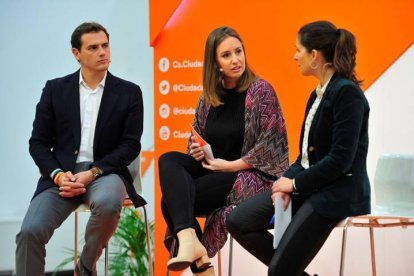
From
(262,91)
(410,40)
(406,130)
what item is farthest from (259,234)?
(410,40)

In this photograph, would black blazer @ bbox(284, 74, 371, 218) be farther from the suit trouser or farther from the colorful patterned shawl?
the suit trouser

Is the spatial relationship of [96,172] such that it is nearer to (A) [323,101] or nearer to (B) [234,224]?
(B) [234,224]

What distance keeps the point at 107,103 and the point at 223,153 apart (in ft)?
2.44

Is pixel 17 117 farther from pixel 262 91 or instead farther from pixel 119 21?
pixel 262 91

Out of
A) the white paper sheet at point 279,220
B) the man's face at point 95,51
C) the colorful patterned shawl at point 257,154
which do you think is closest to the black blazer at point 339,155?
the white paper sheet at point 279,220

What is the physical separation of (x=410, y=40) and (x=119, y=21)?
7.99ft

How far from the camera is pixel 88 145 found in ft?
13.4

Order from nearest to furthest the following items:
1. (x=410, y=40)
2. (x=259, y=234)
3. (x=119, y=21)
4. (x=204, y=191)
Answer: (x=259, y=234)
(x=204, y=191)
(x=410, y=40)
(x=119, y=21)

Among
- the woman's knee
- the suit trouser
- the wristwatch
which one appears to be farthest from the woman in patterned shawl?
the wristwatch

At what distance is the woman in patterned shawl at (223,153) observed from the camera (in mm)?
3678

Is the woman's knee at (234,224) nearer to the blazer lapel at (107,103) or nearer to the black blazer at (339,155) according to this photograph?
the black blazer at (339,155)

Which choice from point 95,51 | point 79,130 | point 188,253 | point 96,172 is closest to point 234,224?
point 188,253

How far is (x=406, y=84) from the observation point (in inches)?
174

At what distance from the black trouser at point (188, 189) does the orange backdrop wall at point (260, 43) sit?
104 cm
